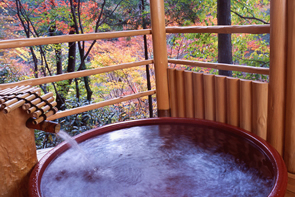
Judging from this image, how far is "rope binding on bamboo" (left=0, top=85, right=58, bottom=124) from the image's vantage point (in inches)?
52.6

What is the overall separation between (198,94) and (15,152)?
140cm

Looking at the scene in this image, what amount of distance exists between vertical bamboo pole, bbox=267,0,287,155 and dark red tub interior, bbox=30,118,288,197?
199 millimetres

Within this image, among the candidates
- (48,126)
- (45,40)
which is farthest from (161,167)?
(45,40)

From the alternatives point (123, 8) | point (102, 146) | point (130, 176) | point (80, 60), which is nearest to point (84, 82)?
point (80, 60)

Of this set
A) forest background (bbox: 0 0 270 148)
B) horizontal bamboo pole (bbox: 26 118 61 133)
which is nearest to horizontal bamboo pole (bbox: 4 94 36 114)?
horizontal bamboo pole (bbox: 26 118 61 133)

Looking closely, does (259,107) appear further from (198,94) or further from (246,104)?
(198,94)

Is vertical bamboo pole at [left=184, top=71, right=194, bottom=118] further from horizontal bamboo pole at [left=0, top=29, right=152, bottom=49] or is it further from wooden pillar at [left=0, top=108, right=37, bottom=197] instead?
wooden pillar at [left=0, top=108, right=37, bottom=197]

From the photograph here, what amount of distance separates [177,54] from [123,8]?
1.38 meters

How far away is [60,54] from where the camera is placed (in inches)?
199

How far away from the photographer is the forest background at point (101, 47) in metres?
4.70

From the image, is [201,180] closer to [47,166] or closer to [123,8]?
[47,166]

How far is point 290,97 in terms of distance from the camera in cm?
167

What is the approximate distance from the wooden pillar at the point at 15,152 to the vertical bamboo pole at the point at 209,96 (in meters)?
1.29

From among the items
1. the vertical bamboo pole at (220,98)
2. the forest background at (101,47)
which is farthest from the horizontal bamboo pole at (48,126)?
the forest background at (101,47)
